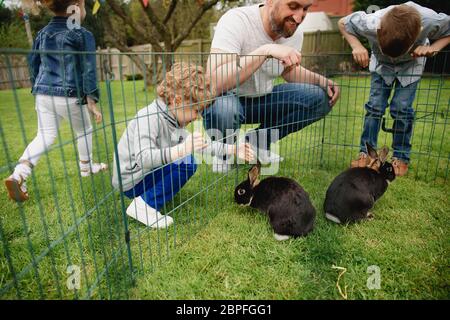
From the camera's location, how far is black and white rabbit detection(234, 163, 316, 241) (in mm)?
1953

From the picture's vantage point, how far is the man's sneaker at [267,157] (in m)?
3.15

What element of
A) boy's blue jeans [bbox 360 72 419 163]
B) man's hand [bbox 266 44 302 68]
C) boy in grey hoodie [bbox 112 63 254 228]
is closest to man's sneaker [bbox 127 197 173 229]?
boy in grey hoodie [bbox 112 63 254 228]

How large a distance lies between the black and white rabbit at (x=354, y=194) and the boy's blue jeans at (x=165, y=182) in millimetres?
973

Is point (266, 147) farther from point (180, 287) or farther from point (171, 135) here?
point (180, 287)

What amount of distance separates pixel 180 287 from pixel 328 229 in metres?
1.02

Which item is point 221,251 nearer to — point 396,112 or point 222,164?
point 222,164

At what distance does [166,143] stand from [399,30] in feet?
6.22

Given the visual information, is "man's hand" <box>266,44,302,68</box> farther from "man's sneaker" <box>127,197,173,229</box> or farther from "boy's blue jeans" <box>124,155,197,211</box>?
"man's sneaker" <box>127,197,173,229</box>

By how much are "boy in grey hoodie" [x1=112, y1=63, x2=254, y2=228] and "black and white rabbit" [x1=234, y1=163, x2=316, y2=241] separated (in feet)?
1.11

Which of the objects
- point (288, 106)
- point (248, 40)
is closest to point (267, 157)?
point (288, 106)

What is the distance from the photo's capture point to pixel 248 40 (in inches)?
101

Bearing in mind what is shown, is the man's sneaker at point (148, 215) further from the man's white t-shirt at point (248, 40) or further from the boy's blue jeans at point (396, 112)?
the boy's blue jeans at point (396, 112)

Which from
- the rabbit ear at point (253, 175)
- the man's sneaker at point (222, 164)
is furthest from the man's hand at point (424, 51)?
the man's sneaker at point (222, 164)

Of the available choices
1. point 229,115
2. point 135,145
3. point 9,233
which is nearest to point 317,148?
point 229,115
